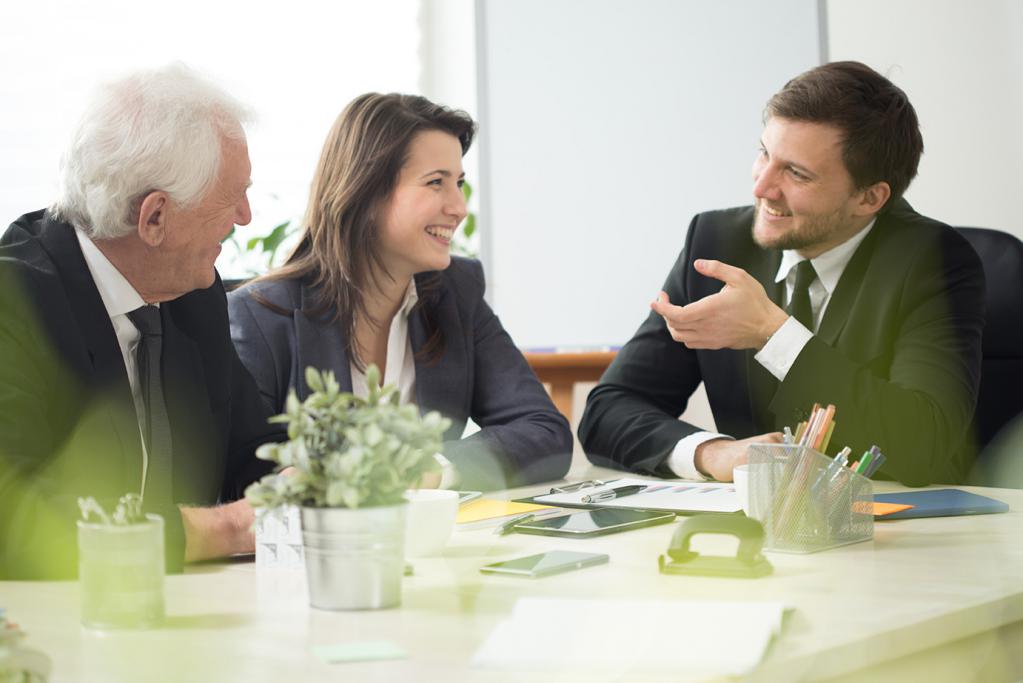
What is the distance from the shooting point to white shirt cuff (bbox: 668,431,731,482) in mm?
1760

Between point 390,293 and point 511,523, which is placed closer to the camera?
point 511,523

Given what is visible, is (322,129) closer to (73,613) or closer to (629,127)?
(629,127)

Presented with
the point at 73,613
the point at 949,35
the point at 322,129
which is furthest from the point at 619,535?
the point at 322,129

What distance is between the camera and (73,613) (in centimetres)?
95

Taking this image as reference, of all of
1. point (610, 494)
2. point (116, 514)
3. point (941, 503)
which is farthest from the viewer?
point (610, 494)

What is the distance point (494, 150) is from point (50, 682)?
3.13 m

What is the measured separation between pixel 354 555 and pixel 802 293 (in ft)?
4.60

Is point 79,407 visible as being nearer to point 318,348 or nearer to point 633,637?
point 318,348

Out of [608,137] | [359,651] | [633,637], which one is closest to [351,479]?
[359,651]

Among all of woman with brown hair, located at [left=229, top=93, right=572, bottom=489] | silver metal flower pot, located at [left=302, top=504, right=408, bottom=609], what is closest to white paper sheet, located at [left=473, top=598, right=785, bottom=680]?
silver metal flower pot, located at [left=302, top=504, right=408, bottom=609]

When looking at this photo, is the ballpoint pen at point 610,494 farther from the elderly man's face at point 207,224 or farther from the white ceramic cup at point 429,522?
the elderly man's face at point 207,224

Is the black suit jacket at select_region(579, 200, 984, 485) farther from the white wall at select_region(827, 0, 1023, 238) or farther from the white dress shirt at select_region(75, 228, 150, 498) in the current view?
the white dress shirt at select_region(75, 228, 150, 498)

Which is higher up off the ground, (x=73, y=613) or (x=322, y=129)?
(x=322, y=129)

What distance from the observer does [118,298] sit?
152 centimetres
